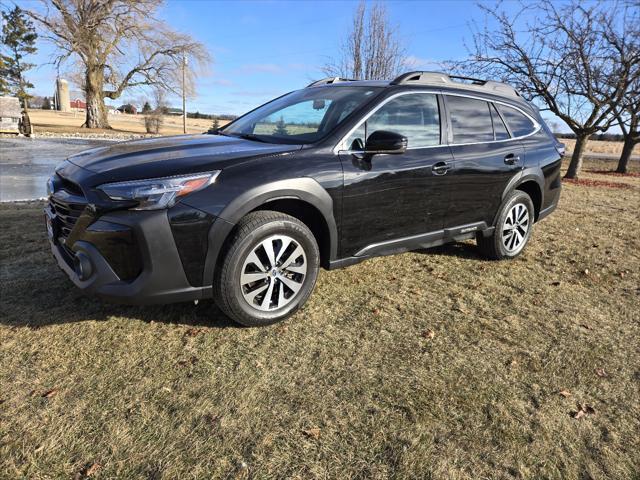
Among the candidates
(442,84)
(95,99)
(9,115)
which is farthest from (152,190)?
(95,99)

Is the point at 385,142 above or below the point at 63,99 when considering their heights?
below

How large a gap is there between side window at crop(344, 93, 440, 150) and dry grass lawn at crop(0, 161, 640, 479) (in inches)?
53.2

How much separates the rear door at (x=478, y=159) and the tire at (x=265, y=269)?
166 centimetres

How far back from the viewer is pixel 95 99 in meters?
31.0

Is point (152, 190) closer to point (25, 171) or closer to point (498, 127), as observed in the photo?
point (498, 127)

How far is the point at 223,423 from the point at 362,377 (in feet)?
2.92

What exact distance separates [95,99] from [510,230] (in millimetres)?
32646

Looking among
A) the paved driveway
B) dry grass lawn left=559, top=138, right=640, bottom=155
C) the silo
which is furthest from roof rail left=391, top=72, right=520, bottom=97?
the silo

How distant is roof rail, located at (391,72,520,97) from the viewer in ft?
13.3

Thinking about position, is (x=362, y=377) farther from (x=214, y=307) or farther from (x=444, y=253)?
(x=444, y=253)

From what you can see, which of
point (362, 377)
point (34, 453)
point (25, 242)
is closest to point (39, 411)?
point (34, 453)

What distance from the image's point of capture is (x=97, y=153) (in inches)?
135

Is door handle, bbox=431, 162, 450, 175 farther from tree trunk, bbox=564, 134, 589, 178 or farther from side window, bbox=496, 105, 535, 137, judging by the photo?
tree trunk, bbox=564, 134, 589, 178

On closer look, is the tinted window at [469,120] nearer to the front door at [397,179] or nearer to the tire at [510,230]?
the front door at [397,179]
